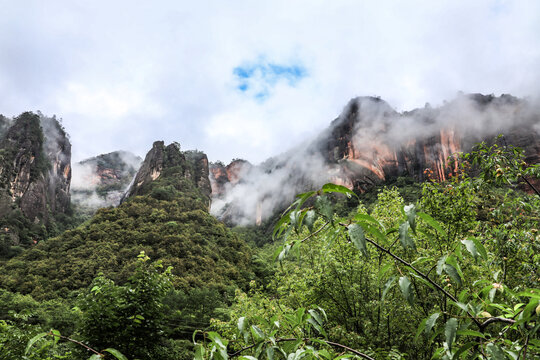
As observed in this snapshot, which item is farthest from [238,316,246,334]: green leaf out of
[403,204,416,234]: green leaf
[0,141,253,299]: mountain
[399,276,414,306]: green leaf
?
[0,141,253,299]: mountain

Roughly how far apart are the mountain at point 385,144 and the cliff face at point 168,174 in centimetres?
2047

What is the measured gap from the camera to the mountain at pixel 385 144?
5691 centimetres

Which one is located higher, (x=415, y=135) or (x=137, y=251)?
(x=415, y=135)

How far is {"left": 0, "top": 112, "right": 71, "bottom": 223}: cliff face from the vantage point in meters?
60.9

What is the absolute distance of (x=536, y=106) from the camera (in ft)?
186

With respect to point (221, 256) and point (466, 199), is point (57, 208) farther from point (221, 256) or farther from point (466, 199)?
point (466, 199)

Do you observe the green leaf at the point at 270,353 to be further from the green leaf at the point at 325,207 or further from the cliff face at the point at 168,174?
the cliff face at the point at 168,174

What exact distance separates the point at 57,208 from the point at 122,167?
65.6 metres

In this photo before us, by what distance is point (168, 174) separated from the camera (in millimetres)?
66000

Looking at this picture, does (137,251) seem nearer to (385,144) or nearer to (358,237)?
(358,237)

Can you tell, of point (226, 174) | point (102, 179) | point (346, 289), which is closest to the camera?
point (346, 289)

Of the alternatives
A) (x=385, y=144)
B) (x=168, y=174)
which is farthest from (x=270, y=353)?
(x=385, y=144)

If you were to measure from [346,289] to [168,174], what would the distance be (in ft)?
202

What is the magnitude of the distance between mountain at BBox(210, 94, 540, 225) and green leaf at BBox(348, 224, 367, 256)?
51.1 meters
